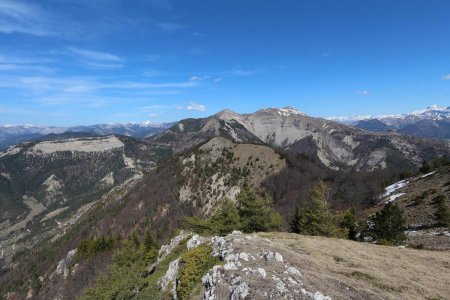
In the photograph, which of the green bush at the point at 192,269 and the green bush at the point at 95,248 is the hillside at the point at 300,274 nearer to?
the green bush at the point at 192,269

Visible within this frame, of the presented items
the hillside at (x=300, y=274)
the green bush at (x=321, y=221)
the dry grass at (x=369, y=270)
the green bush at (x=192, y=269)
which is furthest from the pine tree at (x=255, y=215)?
the green bush at (x=192, y=269)

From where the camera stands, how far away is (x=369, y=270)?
31.7m

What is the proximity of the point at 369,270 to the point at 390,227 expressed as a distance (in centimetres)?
2792

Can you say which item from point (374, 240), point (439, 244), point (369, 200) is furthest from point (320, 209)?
point (369, 200)

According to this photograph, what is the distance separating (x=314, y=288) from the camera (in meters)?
23.7

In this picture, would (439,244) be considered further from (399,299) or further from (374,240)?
(399,299)

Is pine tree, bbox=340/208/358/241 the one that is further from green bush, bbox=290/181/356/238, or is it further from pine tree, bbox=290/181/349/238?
pine tree, bbox=290/181/349/238

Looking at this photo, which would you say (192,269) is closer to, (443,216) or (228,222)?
(228,222)

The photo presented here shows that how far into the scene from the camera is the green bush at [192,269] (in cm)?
3041

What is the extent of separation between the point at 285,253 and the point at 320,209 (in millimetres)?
31321

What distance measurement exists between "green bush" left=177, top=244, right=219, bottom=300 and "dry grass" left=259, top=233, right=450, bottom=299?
24.0ft

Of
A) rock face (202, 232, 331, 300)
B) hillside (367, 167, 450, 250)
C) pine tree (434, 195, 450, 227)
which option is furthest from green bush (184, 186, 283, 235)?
rock face (202, 232, 331, 300)

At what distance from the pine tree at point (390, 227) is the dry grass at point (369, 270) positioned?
35.8 ft

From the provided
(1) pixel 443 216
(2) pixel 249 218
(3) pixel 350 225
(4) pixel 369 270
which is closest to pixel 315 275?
(4) pixel 369 270
